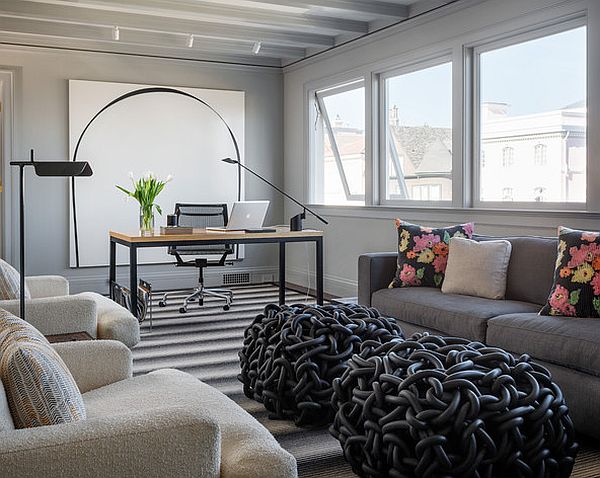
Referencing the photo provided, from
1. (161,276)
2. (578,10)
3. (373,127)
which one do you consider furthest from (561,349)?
(161,276)

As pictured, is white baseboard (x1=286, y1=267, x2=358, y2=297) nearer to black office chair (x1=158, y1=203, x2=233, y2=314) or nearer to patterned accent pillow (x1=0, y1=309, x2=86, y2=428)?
black office chair (x1=158, y1=203, x2=233, y2=314)

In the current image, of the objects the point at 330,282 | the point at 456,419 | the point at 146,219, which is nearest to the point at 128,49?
the point at 146,219

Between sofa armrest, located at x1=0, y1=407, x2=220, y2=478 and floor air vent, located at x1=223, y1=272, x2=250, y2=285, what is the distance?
608 cm

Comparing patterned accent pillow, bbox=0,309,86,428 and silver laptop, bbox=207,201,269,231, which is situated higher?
silver laptop, bbox=207,201,269,231

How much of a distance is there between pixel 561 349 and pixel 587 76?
2.03m

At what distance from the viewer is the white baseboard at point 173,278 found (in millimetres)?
6773

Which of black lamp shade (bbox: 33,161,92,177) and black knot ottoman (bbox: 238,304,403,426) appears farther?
black knot ottoman (bbox: 238,304,403,426)

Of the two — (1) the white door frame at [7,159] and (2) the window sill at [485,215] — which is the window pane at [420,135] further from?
(1) the white door frame at [7,159]

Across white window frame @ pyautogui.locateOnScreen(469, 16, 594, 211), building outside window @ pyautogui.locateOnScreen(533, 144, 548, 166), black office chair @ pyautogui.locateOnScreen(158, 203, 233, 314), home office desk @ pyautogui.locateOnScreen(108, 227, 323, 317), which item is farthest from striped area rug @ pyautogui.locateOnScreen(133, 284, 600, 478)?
building outside window @ pyautogui.locateOnScreen(533, 144, 548, 166)

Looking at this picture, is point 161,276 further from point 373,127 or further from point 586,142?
point 586,142

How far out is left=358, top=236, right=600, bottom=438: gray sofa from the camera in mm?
2725

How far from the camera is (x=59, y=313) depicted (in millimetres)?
3115

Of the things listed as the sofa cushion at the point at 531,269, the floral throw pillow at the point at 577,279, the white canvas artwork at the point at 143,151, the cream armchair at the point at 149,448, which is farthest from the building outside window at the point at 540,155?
the white canvas artwork at the point at 143,151

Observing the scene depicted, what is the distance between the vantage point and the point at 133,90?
22.6 ft
